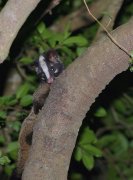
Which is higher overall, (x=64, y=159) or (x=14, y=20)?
(x=14, y=20)

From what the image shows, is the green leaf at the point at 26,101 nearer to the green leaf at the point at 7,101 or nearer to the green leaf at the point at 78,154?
the green leaf at the point at 7,101

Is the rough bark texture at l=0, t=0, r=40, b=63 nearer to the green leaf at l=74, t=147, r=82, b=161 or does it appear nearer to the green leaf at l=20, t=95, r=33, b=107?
the green leaf at l=20, t=95, r=33, b=107

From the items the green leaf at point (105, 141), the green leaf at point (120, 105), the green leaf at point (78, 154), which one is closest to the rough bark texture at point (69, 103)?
the green leaf at point (78, 154)

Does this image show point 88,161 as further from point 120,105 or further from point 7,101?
point 120,105

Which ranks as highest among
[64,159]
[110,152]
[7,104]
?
[64,159]

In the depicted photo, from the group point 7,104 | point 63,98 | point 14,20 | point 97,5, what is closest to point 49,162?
point 63,98

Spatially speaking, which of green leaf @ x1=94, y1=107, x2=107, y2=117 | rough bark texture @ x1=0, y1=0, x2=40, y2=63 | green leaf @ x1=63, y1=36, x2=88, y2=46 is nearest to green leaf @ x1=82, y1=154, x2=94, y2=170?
green leaf @ x1=94, y1=107, x2=107, y2=117

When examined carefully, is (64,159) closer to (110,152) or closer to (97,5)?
(97,5)
